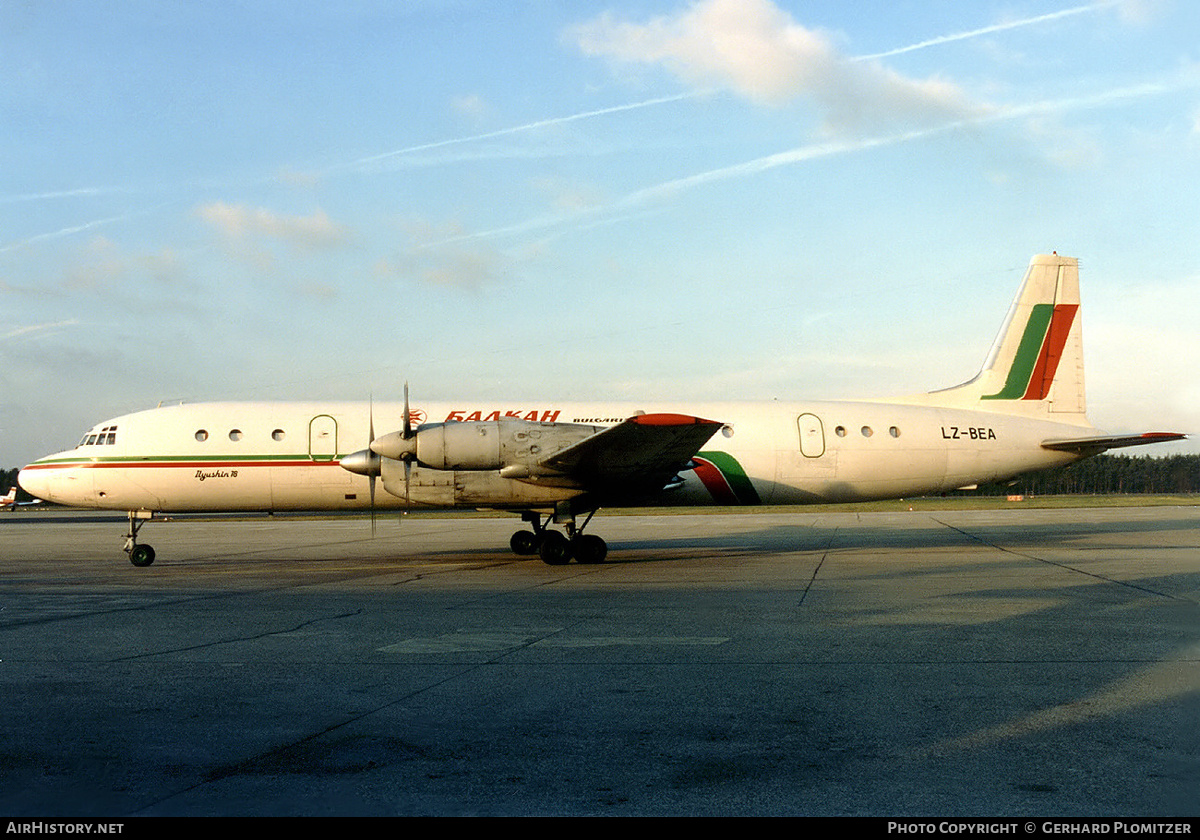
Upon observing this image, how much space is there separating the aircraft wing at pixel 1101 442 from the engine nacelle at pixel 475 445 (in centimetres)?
1201

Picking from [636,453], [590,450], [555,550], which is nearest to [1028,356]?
[636,453]

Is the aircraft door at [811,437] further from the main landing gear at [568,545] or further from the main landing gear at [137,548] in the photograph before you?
the main landing gear at [137,548]

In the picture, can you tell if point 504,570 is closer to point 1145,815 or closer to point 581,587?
point 581,587

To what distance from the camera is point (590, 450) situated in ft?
58.2

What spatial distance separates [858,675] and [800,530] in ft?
79.2

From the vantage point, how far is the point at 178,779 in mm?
5211

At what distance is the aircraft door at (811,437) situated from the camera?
71.7 feet

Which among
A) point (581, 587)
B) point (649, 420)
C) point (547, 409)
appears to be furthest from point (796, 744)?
point (547, 409)

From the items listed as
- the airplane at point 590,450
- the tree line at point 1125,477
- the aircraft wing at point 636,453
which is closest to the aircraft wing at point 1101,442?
the airplane at point 590,450

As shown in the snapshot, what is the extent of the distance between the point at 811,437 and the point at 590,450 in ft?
21.6

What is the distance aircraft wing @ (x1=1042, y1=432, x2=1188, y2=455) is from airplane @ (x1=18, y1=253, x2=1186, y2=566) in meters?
0.04

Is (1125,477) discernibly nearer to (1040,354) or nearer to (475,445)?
(1040,354)

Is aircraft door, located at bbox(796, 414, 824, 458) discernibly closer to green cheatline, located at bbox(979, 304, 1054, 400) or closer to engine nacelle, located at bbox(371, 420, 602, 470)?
green cheatline, located at bbox(979, 304, 1054, 400)

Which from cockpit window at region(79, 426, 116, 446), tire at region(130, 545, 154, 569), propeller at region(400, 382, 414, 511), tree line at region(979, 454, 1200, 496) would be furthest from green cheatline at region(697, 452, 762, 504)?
tree line at region(979, 454, 1200, 496)
